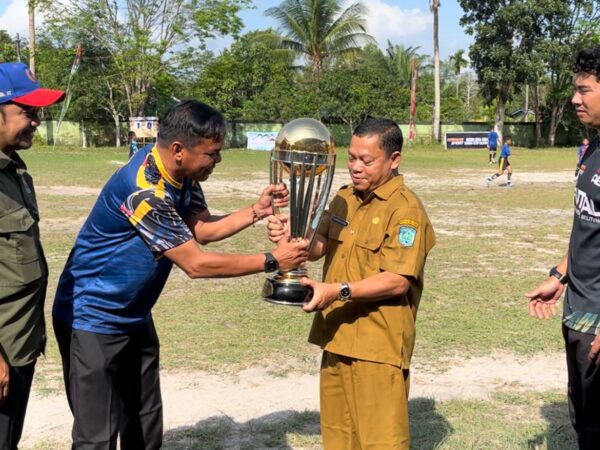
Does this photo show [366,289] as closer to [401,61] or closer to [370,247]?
[370,247]

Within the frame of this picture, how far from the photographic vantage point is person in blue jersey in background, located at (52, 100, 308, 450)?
9.11 ft

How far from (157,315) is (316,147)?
4030 mm

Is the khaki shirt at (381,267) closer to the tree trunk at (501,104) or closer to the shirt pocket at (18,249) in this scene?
the shirt pocket at (18,249)

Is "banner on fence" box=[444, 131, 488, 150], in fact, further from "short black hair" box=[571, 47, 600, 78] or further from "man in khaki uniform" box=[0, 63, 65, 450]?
"man in khaki uniform" box=[0, 63, 65, 450]

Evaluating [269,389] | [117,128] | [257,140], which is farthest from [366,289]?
[117,128]

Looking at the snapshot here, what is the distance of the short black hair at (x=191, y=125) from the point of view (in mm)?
2783

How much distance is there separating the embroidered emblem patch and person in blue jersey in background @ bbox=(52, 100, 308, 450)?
443mm

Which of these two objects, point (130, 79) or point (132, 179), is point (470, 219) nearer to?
point (132, 179)

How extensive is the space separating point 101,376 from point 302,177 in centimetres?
127

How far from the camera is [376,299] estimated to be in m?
2.94

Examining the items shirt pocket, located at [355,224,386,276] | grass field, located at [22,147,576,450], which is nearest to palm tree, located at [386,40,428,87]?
grass field, located at [22,147,576,450]

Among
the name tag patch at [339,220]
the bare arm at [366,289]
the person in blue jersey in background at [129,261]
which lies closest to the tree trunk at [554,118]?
the name tag patch at [339,220]

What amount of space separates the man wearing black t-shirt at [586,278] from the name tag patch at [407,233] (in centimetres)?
75

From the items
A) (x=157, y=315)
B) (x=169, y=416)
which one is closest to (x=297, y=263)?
(x=169, y=416)
